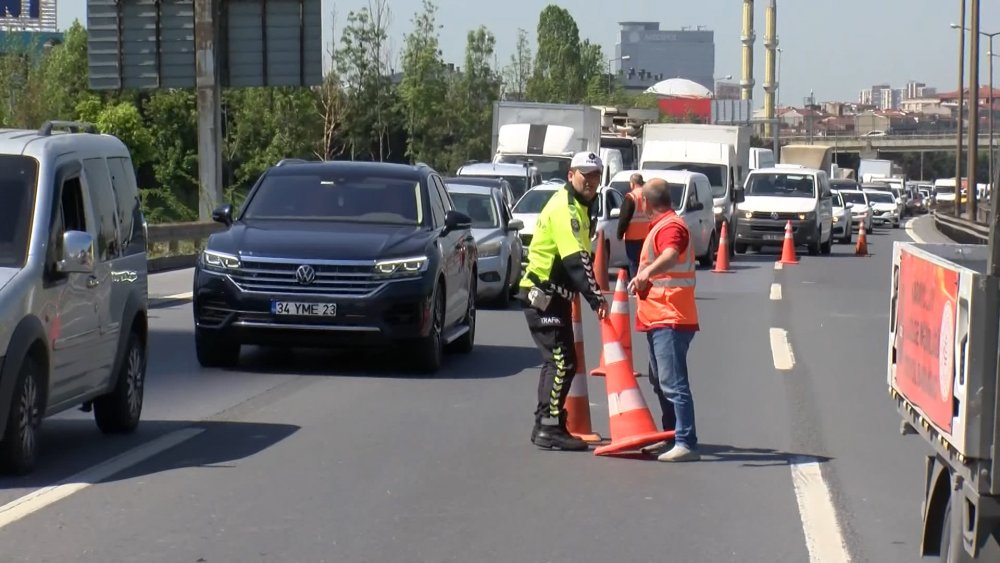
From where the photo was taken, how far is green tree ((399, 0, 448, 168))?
6131cm

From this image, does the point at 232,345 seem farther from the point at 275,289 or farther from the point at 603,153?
the point at 603,153

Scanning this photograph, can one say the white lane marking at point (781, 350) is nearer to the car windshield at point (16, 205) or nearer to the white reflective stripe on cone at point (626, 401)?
the white reflective stripe on cone at point (626, 401)

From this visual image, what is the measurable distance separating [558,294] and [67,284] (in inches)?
113

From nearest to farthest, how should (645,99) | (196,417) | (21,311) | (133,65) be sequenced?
(21,311), (196,417), (133,65), (645,99)

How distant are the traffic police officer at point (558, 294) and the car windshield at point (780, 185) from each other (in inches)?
1127

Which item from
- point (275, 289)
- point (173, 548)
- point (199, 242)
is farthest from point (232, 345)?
point (199, 242)

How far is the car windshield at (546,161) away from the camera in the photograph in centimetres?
3850

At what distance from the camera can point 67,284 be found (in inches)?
338

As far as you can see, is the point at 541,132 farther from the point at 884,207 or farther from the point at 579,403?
the point at 579,403

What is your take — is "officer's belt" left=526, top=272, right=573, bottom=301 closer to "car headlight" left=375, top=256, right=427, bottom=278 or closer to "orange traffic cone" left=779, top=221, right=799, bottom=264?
"car headlight" left=375, top=256, right=427, bottom=278

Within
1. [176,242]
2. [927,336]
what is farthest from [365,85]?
[927,336]

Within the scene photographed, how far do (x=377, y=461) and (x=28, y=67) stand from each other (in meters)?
36.3

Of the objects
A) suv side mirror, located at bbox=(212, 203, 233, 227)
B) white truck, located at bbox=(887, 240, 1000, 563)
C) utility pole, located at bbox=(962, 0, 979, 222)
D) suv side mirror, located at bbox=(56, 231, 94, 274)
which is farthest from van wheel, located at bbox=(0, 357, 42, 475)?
utility pole, located at bbox=(962, 0, 979, 222)

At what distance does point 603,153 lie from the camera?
Result: 3888 cm
